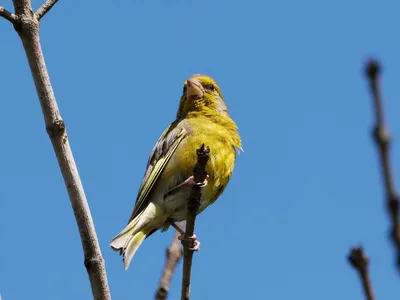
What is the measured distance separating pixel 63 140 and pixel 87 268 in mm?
610

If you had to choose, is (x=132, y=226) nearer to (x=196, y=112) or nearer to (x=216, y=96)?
(x=196, y=112)

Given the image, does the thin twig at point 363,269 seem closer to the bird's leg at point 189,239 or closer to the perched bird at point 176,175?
the bird's leg at point 189,239

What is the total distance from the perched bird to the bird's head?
571 mm

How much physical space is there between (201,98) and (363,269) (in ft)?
20.4

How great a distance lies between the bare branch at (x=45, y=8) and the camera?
3177 millimetres

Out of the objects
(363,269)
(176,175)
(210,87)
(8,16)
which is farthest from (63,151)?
(210,87)

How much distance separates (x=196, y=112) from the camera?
695cm

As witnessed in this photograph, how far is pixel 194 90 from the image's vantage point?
712cm

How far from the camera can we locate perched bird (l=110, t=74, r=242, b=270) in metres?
5.75

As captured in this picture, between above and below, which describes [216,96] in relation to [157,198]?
above

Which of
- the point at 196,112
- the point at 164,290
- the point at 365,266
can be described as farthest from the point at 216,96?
the point at 365,266

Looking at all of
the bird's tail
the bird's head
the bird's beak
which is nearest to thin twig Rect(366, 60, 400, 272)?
the bird's tail

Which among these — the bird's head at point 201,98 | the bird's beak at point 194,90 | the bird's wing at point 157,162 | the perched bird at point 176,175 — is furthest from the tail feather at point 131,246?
A: the bird's beak at point 194,90

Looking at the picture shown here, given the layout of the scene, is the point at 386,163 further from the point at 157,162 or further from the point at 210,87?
the point at 210,87
